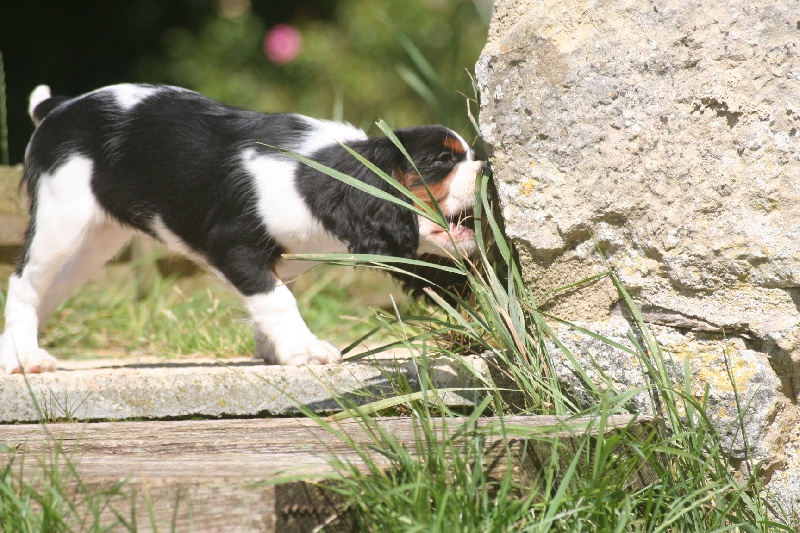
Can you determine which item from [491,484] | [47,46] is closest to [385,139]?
[491,484]

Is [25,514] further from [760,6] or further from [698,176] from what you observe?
[760,6]

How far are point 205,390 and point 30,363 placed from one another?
0.88m

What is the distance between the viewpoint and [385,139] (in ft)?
9.89

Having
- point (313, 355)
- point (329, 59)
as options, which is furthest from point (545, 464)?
point (329, 59)

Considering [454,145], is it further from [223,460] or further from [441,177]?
[223,460]

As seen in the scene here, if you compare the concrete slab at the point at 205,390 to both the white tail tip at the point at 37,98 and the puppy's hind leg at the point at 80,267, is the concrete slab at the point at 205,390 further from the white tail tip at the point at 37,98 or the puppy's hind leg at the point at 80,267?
the white tail tip at the point at 37,98

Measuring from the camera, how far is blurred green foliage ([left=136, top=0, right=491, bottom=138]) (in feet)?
27.3

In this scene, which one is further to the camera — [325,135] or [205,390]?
[325,135]

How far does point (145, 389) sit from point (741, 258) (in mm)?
1653

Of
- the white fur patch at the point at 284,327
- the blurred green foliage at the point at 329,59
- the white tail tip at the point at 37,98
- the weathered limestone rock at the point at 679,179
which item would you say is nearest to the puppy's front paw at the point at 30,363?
the white fur patch at the point at 284,327

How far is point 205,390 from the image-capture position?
270 cm

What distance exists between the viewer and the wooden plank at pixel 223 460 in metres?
1.63

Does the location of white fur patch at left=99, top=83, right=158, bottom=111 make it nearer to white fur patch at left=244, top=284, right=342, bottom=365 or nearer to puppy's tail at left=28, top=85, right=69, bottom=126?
puppy's tail at left=28, top=85, right=69, bottom=126

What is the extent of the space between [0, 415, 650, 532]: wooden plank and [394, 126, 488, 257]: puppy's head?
85cm
